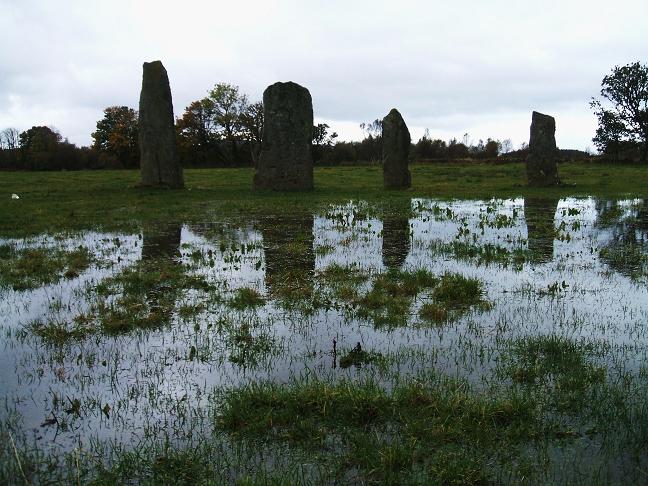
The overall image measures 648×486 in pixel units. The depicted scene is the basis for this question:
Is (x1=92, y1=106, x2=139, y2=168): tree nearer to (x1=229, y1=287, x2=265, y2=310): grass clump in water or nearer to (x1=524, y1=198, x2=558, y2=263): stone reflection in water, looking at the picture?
(x1=524, y1=198, x2=558, y2=263): stone reflection in water

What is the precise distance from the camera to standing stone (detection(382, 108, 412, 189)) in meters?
25.3

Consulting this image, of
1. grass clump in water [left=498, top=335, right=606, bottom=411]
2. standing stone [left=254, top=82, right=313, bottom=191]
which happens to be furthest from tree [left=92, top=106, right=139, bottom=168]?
grass clump in water [left=498, top=335, right=606, bottom=411]

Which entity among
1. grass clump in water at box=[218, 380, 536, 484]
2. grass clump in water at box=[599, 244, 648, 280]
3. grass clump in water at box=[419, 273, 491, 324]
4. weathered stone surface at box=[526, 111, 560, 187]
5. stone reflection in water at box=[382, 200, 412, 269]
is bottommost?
grass clump in water at box=[218, 380, 536, 484]

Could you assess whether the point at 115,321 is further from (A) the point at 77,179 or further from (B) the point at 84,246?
(A) the point at 77,179

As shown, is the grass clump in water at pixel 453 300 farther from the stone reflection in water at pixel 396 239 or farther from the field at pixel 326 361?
the stone reflection in water at pixel 396 239

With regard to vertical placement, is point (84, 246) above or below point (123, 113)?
below

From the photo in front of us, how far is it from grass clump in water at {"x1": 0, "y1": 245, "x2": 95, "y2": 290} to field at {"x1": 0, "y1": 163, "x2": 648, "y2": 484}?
53 millimetres

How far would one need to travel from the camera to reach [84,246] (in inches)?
443

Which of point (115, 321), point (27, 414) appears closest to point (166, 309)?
point (115, 321)

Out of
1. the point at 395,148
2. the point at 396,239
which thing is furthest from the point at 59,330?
the point at 395,148

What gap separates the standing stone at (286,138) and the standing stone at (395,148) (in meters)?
4.10

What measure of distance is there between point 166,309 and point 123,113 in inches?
2695

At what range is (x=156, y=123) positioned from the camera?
77.5ft

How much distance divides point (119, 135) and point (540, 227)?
58895mm
